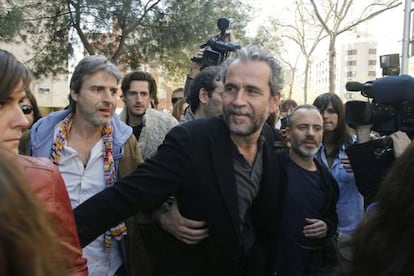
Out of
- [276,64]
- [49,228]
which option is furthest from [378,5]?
[49,228]

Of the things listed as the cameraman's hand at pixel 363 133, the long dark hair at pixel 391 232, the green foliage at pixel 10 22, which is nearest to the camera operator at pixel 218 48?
the cameraman's hand at pixel 363 133

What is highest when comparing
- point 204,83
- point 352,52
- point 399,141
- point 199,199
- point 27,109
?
point 352,52

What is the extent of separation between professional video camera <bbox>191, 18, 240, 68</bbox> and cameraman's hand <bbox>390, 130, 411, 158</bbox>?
1.62 m

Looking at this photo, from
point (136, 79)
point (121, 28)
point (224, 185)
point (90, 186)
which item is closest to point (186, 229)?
point (224, 185)

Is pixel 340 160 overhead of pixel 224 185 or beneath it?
beneath

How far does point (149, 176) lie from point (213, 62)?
6.34 ft

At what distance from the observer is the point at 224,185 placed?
2.35 m

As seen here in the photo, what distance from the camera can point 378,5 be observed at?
22000mm

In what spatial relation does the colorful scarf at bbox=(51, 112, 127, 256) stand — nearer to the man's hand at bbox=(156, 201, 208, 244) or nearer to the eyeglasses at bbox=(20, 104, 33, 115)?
the man's hand at bbox=(156, 201, 208, 244)

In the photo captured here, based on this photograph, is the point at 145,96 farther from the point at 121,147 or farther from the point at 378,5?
the point at 378,5

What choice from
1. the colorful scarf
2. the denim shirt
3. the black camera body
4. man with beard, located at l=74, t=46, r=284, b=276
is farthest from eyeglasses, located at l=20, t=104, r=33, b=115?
the denim shirt

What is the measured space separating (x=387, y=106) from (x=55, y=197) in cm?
170

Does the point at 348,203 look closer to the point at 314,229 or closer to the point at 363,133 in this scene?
the point at 314,229

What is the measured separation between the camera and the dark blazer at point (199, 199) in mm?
2236
